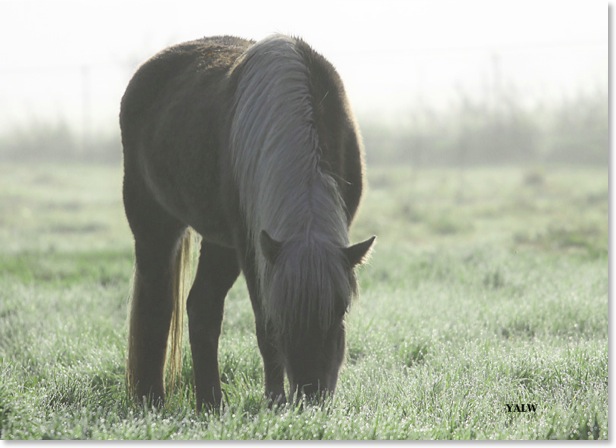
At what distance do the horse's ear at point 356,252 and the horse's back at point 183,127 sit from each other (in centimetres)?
89

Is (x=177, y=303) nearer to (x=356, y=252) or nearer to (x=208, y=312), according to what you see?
(x=208, y=312)

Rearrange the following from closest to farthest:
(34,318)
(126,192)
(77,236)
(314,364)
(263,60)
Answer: (314,364) < (263,60) < (126,192) < (34,318) < (77,236)

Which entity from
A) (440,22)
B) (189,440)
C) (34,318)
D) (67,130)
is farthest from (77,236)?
(189,440)

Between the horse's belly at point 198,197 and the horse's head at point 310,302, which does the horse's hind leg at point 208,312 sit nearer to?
the horse's belly at point 198,197

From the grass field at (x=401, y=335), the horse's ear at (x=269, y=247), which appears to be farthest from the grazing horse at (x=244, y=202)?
the grass field at (x=401, y=335)

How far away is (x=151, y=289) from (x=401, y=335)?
1577 mm

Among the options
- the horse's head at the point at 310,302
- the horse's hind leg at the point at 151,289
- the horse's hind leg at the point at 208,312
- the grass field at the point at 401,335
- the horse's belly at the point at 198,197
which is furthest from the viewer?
the horse's hind leg at the point at 151,289

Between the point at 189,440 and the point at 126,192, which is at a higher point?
the point at 126,192

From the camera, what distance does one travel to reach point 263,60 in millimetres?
3641

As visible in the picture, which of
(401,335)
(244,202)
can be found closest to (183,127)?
(244,202)

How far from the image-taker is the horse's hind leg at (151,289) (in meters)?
4.32

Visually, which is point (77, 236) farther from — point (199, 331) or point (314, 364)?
point (314, 364)

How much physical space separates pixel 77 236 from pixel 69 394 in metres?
6.19

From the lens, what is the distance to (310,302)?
2.93m
